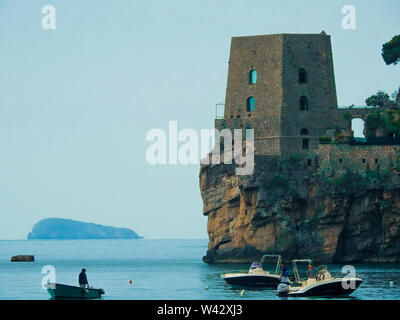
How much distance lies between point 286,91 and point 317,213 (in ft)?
33.7

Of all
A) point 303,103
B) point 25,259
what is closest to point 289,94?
point 303,103

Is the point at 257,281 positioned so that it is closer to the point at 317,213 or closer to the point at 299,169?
the point at 317,213

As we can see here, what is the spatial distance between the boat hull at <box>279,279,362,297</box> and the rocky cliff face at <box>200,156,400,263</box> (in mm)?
24564

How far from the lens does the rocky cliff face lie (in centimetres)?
8425

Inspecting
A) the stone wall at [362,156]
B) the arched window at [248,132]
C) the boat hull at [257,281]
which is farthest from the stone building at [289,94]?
the boat hull at [257,281]

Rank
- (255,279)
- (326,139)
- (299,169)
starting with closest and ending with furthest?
(255,279) → (299,169) → (326,139)

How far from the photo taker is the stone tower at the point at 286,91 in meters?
88.1

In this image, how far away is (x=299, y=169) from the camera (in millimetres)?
85938

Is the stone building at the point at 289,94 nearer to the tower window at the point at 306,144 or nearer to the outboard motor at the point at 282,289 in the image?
the tower window at the point at 306,144

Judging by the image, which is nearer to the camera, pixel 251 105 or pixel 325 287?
pixel 325 287

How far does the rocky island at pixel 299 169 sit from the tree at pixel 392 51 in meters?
4.62

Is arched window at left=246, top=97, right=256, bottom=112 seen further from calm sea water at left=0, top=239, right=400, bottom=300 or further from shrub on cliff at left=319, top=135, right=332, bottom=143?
calm sea water at left=0, top=239, right=400, bottom=300
